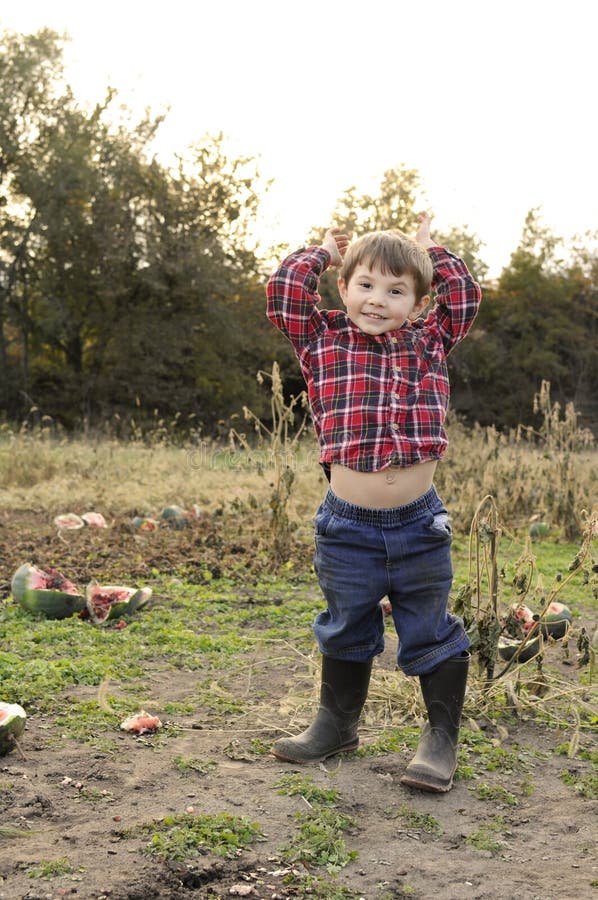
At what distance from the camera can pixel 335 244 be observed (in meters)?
3.42

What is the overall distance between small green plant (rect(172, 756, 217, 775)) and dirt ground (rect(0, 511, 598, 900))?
0.06 ft

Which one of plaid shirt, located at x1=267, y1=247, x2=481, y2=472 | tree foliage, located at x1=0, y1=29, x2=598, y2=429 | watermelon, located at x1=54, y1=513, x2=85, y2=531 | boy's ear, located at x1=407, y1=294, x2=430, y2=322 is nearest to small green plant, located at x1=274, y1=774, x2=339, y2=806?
plaid shirt, located at x1=267, y1=247, x2=481, y2=472

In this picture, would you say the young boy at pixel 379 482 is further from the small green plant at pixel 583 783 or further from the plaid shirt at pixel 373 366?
the small green plant at pixel 583 783

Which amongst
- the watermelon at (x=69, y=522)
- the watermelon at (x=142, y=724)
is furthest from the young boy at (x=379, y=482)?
the watermelon at (x=69, y=522)

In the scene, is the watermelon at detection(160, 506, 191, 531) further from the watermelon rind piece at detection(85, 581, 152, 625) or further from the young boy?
the young boy

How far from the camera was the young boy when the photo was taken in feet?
10.0

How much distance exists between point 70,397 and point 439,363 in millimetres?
19541

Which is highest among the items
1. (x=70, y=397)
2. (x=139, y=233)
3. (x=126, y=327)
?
(x=139, y=233)

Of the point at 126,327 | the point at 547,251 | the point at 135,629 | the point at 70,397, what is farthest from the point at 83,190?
the point at 135,629

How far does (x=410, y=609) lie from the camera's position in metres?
3.10

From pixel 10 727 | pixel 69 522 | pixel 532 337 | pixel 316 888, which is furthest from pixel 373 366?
pixel 532 337

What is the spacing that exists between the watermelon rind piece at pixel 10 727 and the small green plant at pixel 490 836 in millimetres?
1504

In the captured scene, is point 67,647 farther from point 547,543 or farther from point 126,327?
point 126,327

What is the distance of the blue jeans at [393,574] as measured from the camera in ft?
10.0
